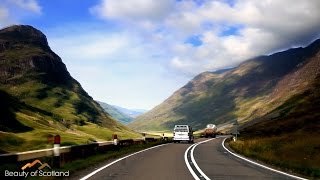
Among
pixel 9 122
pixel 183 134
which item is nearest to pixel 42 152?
pixel 183 134

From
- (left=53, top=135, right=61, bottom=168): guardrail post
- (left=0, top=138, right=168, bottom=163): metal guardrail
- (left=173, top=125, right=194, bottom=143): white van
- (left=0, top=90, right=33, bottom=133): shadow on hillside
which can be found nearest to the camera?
(left=0, top=138, right=168, bottom=163): metal guardrail

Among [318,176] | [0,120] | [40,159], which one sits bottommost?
[318,176]

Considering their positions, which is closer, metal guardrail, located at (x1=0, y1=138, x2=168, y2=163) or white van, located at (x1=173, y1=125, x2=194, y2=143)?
metal guardrail, located at (x1=0, y1=138, x2=168, y2=163)

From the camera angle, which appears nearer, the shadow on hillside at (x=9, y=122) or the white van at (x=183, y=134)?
the white van at (x=183, y=134)

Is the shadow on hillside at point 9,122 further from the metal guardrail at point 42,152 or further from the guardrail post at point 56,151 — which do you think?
the guardrail post at point 56,151

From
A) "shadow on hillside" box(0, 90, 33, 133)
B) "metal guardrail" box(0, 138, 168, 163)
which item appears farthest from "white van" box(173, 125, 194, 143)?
"shadow on hillside" box(0, 90, 33, 133)

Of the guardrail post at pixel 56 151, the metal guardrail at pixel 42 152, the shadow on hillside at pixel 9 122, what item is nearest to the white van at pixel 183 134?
the metal guardrail at pixel 42 152

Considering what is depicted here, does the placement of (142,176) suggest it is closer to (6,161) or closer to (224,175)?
(224,175)

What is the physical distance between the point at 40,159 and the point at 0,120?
16402 cm

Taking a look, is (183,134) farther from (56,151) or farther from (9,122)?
(9,122)

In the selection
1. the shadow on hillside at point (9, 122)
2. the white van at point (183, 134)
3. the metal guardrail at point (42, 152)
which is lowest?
the metal guardrail at point (42, 152)

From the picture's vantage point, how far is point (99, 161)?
2319cm

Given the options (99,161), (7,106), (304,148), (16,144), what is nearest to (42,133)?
(16,144)

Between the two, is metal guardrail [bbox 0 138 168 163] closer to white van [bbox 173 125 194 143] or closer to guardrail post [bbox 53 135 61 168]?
guardrail post [bbox 53 135 61 168]
